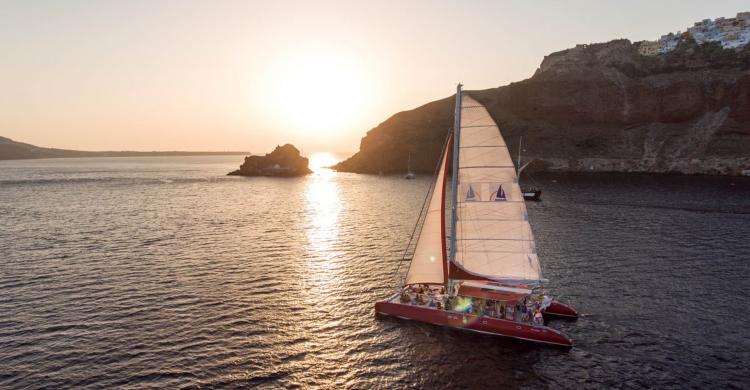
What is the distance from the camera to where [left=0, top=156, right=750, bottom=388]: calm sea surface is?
78.5 feet

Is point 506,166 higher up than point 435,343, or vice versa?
point 506,166

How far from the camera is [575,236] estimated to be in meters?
56.7

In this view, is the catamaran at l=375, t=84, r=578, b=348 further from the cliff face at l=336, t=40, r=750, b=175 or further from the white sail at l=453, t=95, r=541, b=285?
the cliff face at l=336, t=40, r=750, b=175

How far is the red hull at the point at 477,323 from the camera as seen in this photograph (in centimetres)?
2688

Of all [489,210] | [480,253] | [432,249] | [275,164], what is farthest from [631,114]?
[432,249]

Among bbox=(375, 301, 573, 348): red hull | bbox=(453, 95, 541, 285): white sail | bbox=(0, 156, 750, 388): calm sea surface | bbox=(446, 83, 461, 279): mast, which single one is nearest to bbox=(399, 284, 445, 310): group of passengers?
bbox=(375, 301, 573, 348): red hull

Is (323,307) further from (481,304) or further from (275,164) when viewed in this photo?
(275,164)

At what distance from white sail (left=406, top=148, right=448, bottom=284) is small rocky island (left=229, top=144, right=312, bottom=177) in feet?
536

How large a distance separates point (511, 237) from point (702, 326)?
15.2m

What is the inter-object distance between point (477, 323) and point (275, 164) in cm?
16985

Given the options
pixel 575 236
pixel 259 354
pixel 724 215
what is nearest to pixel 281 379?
pixel 259 354

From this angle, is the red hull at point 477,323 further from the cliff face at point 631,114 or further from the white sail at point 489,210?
the cliff face at point 631,114

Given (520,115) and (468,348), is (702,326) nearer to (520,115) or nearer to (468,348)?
(468,348)

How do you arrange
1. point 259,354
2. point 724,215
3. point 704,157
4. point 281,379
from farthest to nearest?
point 704,157 < point 724,215 < point 259,354 < point 281,379
